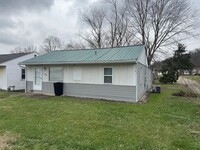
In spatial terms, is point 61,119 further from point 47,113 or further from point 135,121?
point 135,121

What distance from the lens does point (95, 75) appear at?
1262 cm

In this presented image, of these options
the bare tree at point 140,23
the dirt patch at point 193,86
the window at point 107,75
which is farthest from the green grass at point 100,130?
the bare tree at point 140,23

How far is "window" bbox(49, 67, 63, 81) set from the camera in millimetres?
14086

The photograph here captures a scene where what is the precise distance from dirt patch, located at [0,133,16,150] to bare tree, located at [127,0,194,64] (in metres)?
26.7

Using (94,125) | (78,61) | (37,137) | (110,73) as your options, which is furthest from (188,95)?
(37,137)

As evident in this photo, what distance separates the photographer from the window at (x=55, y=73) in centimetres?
1409

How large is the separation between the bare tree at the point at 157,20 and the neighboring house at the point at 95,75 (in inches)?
713

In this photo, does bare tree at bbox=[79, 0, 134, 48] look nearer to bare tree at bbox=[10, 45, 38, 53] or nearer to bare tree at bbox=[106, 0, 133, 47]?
bare tree at bbox=[106, 0, 133, 47]

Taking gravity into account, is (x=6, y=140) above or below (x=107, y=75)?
below

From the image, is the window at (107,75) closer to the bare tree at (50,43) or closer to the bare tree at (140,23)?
the bare tree at (140,23)

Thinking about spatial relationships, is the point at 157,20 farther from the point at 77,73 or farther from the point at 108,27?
the point at 77,73

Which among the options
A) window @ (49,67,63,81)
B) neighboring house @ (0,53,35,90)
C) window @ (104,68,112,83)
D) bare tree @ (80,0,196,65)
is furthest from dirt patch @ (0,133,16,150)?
bare tree @ (80,0,196,65)

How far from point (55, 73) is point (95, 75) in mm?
3545

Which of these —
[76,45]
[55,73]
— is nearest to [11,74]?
[55,73]
